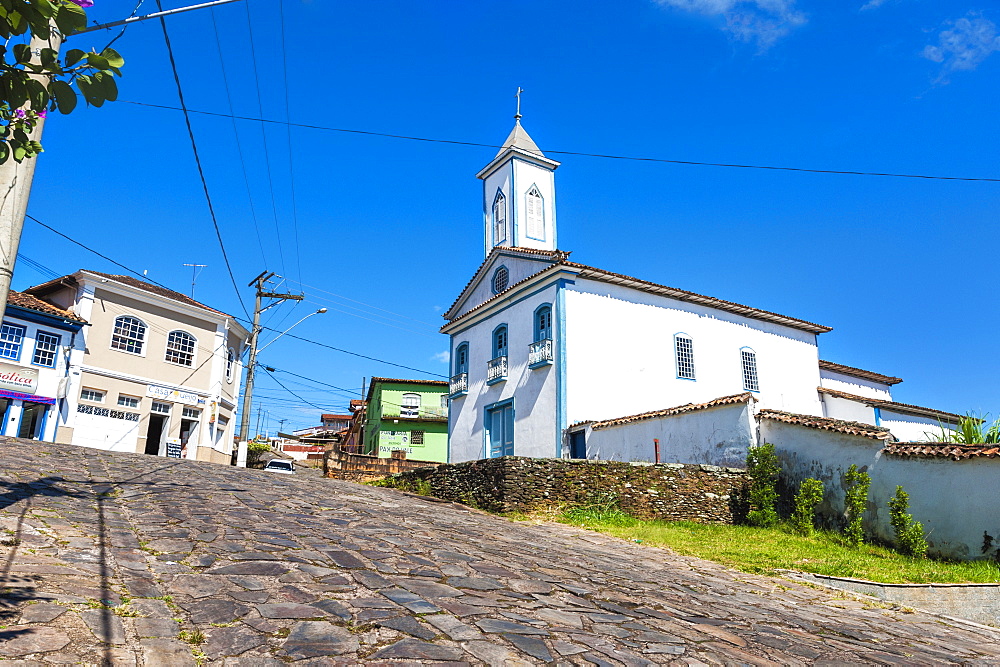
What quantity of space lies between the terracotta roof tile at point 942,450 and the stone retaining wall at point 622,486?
346 centimetres

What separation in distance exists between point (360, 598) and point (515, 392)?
16.8 meters

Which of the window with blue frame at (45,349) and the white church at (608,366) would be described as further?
the window with blue frame at (45,349)

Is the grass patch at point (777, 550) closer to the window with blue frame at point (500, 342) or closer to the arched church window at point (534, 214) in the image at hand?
the window with blue frame at point (500, 342)

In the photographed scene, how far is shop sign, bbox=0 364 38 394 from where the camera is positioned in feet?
80.8

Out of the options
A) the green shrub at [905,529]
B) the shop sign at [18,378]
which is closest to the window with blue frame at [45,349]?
the shop sign at [18,378]

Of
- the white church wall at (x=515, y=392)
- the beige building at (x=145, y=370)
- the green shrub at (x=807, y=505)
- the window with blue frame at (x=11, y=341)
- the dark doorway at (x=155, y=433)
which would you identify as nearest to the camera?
the green shrub at (x=807, y=505)

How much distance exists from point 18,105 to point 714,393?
2219 cm

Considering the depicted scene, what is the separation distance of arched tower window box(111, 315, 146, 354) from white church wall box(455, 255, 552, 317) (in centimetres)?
1332

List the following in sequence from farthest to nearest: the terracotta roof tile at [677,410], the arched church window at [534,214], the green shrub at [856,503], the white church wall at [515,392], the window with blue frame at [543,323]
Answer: the arched church window at [534,214], the window with blue frame at [543,323], the white church wall at [515,392], the terracotta roof tile at [677,410], the green shrub at [856,503]

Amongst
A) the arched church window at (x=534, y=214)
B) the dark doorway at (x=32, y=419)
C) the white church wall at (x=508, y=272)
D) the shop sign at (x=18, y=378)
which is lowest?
the dark doorway at (x=32, y=419)

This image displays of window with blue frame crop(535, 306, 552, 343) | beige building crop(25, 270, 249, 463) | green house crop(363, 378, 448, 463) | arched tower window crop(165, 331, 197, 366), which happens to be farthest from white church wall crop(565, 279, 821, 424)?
green house crop(363, 378, 448, 463)

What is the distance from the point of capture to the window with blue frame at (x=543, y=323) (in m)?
21.1

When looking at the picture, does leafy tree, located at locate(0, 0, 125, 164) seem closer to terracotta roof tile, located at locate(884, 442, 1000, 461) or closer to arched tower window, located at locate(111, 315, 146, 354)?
terracotta roof tile, located at locate(884, 442, 1000, 461)

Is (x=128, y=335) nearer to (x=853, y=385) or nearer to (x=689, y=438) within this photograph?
(x=689, y=438)
